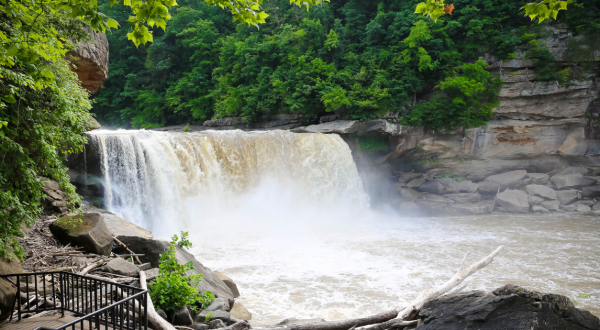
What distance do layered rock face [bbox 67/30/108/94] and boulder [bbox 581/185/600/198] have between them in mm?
21556

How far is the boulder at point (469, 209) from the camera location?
1797 centimetres

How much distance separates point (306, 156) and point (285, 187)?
5.52 feet

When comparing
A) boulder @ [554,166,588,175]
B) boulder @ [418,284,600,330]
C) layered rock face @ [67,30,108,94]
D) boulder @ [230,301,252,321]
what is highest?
layered rock face @ [67,30,108,94]

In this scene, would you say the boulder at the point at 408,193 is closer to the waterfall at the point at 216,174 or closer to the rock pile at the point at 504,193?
the rock pile at the point at 504,193

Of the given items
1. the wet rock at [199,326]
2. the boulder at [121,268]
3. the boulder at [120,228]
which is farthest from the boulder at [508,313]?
the boulder at [120,228]

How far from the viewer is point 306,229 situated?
1486 cm

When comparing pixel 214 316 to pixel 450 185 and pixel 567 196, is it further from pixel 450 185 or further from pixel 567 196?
pixel 567 196

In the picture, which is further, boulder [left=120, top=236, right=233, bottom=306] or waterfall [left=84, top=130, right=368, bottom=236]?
waterfall [left=84, top=130, right=368, bottom=236]

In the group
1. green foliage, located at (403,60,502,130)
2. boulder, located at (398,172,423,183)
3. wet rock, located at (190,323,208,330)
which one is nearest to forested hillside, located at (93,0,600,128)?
green foliage, located at (403,60,502,130)

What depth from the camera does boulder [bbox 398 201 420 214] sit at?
1856cm

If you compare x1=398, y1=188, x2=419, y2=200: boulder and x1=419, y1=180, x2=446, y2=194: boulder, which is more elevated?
x1=419, y1=180, x2=446, y2=194: boulder

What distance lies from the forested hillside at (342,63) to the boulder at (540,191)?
13.6 feet

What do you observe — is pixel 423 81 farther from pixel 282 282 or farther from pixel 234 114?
pixel 282 282

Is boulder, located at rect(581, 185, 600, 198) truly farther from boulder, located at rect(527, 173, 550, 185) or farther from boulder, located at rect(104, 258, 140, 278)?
boulder, located at rect(104, 258, 140, 278)
